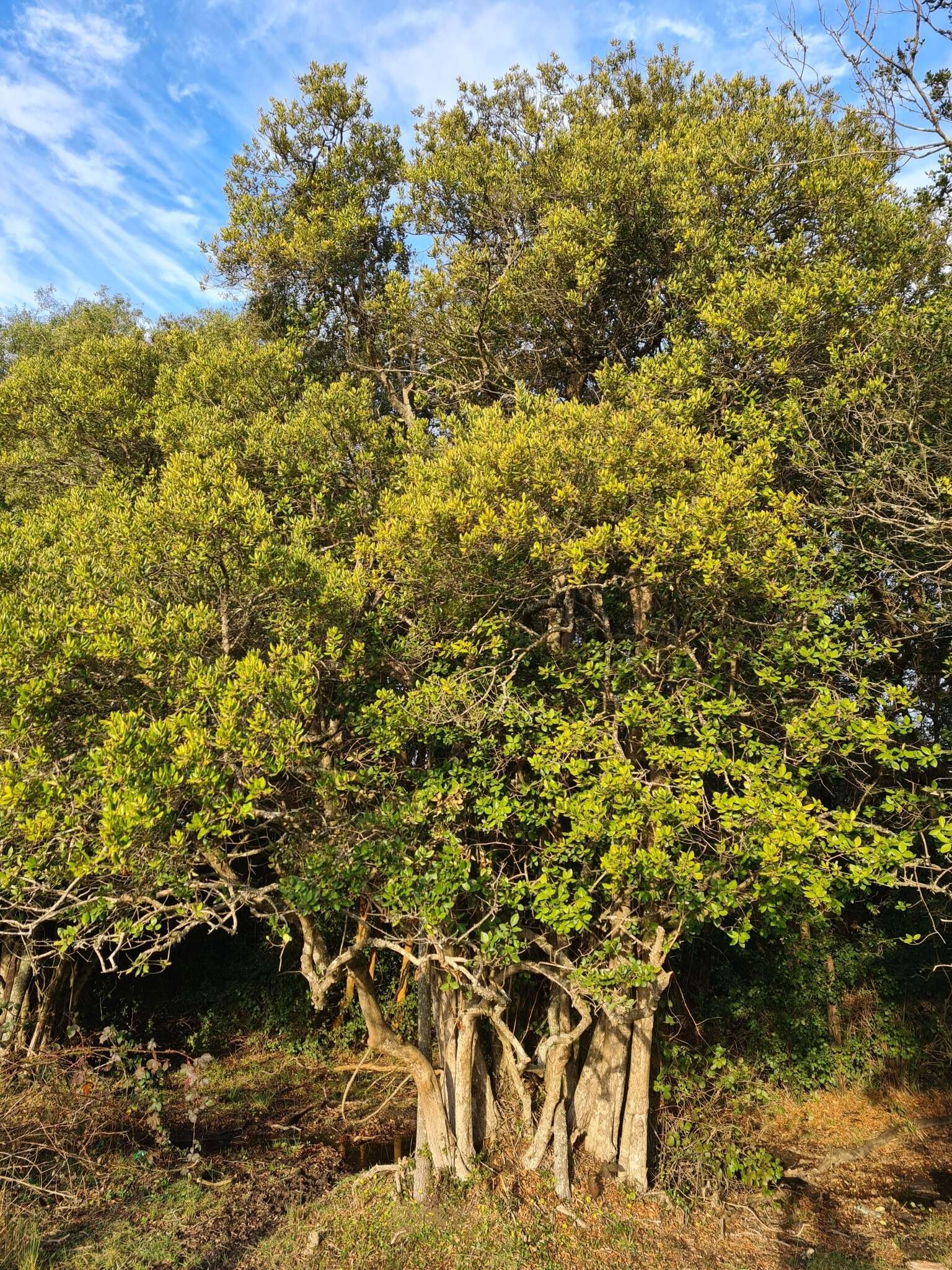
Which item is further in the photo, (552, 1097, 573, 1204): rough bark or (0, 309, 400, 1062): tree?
(552, 1097, 573, 1204): rough bark

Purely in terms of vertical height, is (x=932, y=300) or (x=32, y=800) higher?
(x=932, y=300)

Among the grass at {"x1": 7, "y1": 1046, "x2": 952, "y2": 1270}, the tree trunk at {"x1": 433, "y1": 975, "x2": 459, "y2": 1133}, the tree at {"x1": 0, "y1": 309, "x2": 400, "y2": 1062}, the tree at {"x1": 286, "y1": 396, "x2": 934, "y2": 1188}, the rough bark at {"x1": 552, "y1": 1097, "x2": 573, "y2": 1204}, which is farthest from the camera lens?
the tree trunk at {"x1": 433, "y1": 975, "x2": 459, "y2": 1133}

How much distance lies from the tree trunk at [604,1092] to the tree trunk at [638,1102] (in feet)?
0.29

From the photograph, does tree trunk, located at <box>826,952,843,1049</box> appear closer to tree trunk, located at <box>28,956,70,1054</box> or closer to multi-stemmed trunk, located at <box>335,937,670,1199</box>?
multi-stemmed trunk, located at <box>335,937,670,1199</box>

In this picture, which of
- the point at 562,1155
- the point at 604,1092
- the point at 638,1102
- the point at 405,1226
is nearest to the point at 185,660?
the point at 405,1226

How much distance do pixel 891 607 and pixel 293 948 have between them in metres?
11.3

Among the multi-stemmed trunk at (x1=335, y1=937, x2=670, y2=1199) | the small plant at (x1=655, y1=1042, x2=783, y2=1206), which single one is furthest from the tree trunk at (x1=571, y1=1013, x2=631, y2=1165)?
the small plant at (x1=655, y1=1042, x2=783, y2=1206)

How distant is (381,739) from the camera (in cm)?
686

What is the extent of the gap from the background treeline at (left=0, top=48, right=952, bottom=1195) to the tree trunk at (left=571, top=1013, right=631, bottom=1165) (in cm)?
4

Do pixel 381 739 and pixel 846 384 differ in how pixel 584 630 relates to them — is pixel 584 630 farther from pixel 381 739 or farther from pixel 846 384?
pixel 846 384

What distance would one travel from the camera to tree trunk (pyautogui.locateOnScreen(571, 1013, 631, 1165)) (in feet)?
26.5

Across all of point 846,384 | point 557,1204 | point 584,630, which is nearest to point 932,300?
point 846,384

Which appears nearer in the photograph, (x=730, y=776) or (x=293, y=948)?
(x=730, y=776)

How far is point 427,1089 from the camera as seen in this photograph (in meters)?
7.91
